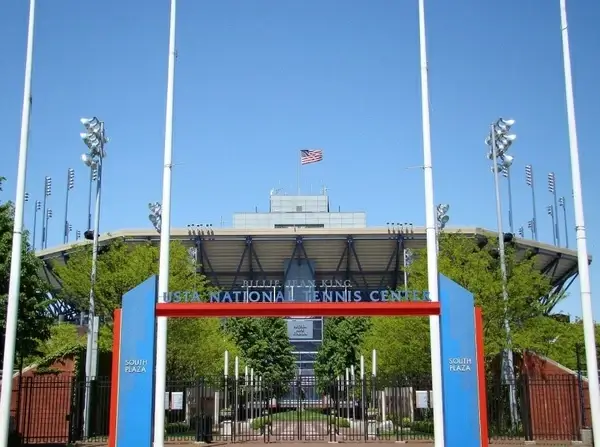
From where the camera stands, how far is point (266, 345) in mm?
83500

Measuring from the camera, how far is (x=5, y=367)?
19.8 meters

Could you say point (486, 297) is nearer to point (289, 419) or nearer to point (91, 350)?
point (91, 350)

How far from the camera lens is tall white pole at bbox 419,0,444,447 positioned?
774 inches

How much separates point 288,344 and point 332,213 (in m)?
31.0

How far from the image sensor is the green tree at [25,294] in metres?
30.8

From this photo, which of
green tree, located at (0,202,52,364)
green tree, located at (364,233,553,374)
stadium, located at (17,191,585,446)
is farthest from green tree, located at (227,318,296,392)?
green tree, located at (0,202,52,364)

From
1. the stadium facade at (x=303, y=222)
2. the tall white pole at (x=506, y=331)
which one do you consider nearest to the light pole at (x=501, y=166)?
the tall white pole at (x=506, y=331)

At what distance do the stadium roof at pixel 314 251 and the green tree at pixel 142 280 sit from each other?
91.3 feet

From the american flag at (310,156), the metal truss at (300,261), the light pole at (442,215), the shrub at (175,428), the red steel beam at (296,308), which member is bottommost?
the shrub at (175,428)

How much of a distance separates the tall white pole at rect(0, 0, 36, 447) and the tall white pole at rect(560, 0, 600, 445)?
1410 centimetres

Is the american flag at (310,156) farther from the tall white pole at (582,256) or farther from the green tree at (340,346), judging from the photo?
the tall white pole at (582,256)

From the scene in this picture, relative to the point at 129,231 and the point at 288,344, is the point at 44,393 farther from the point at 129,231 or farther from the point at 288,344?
the point at 288,344

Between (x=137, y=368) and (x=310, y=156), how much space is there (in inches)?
1941

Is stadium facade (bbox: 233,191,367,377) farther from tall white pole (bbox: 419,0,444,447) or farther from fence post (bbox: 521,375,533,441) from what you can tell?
tall white pole (bbox: 419,0,444,447)
